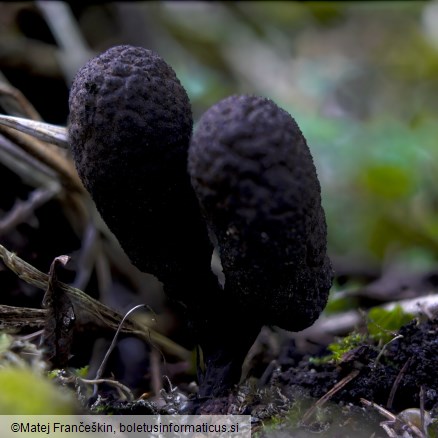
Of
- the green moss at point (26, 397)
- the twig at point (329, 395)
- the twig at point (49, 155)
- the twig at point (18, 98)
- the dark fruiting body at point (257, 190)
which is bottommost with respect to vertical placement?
the twig at point (329, 395)

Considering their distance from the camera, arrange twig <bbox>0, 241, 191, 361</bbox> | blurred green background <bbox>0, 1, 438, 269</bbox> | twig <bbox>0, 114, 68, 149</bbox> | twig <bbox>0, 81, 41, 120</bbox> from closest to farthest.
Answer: twig <bbox>0, 241, 191, 361</bbox>, twig <bbox>0, 114, 68, 149</bbox>, twig <bbox>0, 81, 41, 120</bbox>, blurred green background <bbox>0, 1, 438, 269</bbox>

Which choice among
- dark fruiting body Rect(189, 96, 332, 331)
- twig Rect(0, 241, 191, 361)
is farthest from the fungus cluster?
twig Rect(0, 241, 191, 361)

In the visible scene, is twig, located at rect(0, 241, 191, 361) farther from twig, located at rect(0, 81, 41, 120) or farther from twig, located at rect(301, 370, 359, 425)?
twig, located at rect(0, 81, 41, 120)

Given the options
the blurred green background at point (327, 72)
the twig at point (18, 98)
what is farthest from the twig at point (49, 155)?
the blurred green background at point (327, 72)

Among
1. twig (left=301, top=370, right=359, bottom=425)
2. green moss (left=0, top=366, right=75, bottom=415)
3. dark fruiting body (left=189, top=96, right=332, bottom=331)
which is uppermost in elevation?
dark fruiting body (left=189, top=96, right=332, bottom=331)

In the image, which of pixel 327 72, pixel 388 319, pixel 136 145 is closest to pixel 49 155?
pixel 136 145

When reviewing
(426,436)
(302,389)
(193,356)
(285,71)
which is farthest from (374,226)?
(426,436)

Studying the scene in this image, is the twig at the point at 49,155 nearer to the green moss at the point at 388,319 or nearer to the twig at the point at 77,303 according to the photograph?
the twig at the point at 77,303

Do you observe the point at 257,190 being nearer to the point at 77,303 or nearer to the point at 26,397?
the point at 26,397
